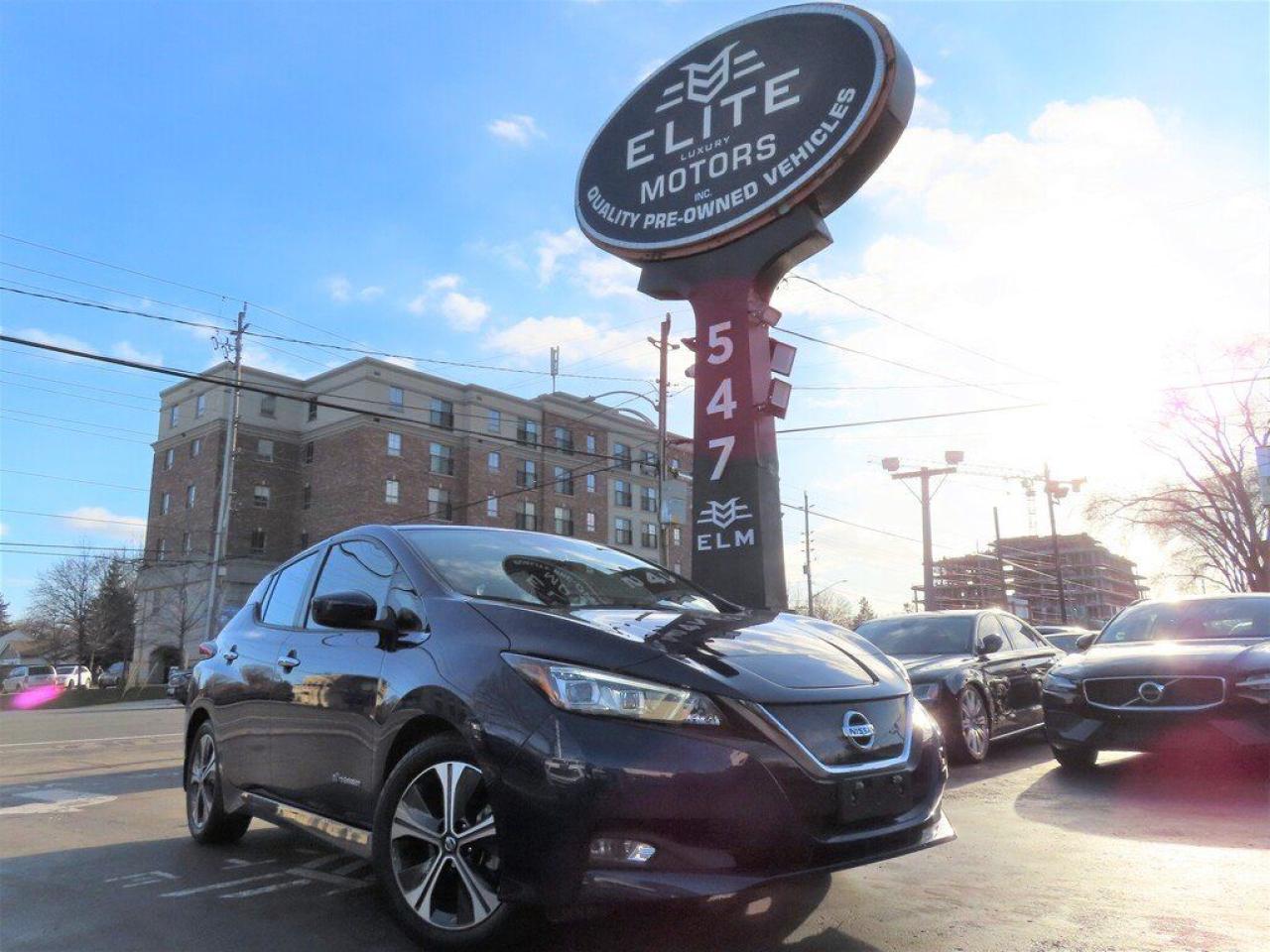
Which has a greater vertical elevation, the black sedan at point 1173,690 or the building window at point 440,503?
the building window at point 440,503

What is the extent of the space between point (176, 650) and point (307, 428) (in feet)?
42.7

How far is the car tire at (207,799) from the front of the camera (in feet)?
16.3

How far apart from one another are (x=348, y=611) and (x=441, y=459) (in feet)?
149

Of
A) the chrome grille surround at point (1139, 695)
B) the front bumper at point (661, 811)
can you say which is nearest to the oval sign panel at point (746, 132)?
the chrome grille surround at point (1139, 695)

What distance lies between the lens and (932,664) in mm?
7941

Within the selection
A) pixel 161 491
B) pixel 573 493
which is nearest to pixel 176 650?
pixel 161 491

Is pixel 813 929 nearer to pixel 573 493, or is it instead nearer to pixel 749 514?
pixel 749 514

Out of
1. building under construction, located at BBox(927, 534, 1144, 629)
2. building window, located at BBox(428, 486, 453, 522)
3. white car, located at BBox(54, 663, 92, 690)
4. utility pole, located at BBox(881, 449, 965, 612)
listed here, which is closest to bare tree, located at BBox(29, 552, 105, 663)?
white car, located at BBox(54, 663, 92, 690)

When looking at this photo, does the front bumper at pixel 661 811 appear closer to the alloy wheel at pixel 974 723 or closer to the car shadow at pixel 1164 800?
the car shadow at pixel 1164 800

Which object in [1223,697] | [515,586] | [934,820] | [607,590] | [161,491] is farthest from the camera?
[161,491]

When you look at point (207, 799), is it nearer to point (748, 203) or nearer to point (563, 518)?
point (748, 203)

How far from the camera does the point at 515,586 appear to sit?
371 centimetres

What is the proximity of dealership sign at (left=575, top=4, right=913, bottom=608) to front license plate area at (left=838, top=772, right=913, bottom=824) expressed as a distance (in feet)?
27.3

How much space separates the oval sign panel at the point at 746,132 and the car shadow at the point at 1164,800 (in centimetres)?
741
